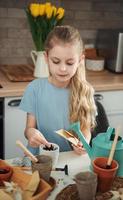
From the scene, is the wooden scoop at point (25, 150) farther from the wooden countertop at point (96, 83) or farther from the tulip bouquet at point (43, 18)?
the tulip bouquet at point (43, 18)

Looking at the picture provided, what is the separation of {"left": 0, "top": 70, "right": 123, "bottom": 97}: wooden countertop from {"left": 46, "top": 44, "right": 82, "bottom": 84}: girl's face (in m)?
0.63

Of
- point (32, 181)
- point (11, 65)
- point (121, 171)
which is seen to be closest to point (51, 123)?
point (121, 171)

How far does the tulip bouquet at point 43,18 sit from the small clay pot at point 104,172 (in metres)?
1.31

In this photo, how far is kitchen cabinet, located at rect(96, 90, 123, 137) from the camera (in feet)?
8.02

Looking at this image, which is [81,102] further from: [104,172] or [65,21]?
[65,21]

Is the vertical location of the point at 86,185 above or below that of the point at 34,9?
below

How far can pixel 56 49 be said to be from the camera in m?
1.55

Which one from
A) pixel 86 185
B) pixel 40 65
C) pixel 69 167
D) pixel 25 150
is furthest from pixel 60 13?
pixel 86 185

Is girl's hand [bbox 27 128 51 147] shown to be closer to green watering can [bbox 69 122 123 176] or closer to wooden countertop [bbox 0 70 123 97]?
green watering can [bbox 69 122 123 176]

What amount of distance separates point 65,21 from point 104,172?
6.45 feet

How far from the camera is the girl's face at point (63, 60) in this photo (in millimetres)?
1531

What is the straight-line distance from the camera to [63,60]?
60.2 inches

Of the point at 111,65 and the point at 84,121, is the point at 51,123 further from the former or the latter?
the point at 111,65

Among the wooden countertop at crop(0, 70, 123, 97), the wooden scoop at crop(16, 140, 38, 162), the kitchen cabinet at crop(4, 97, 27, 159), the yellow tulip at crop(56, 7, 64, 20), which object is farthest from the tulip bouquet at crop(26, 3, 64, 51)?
the wooden scoop at crop(16, 140, 38, 162)
